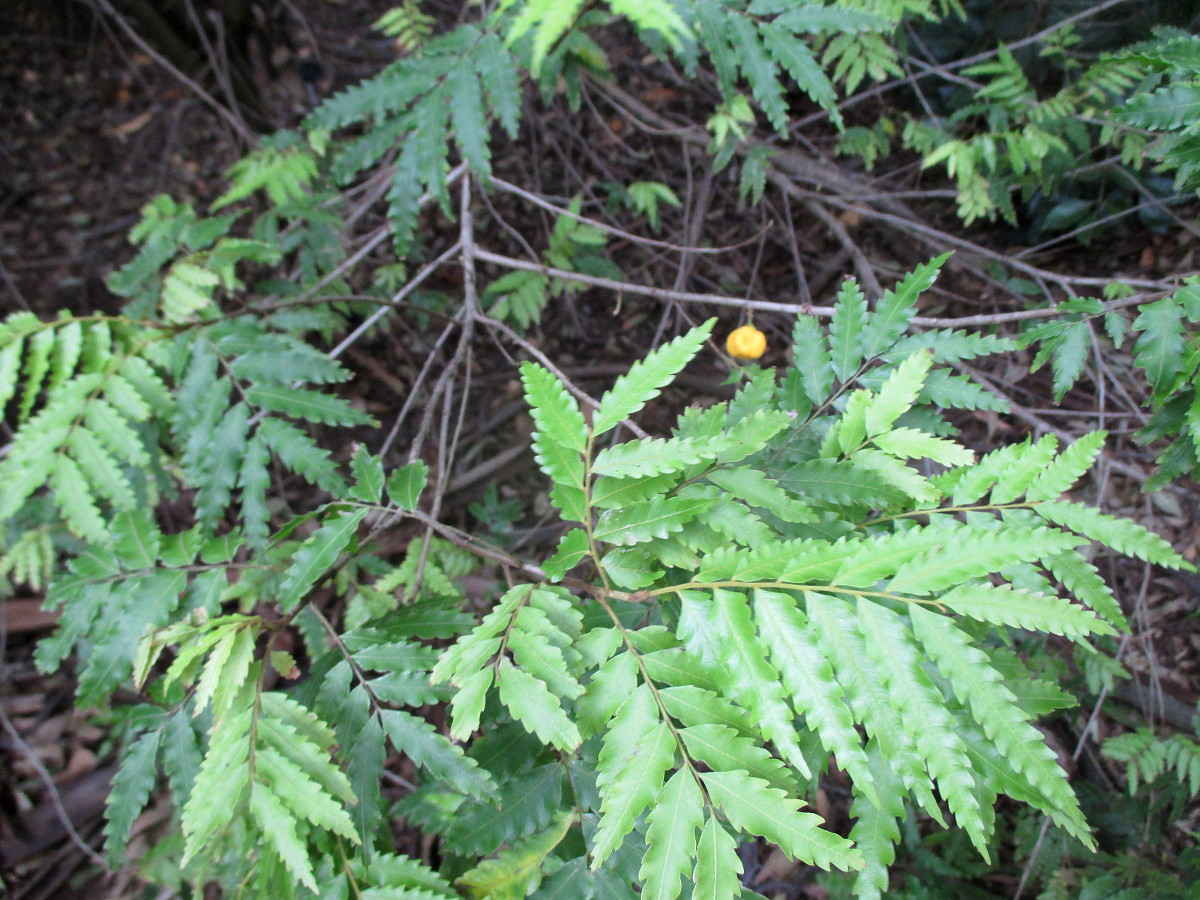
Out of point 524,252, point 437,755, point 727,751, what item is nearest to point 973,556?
point 727,751

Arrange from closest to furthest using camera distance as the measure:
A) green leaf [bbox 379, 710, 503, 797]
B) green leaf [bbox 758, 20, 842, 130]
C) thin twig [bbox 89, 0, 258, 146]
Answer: green leaf [bbox 379, 710, 503, 797], green leaf [bbox 758, 20, 842, 130], thin twig [bbox 89, 0, 258, 146]

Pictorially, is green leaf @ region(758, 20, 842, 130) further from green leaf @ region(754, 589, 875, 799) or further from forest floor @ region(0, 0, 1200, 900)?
green leaf @ region(754, 589, 875, 799)

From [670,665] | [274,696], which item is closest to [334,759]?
[274,696]

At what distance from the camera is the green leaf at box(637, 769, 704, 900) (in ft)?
2.94

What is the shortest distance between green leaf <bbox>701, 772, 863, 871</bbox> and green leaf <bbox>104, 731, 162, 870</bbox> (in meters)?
1.28

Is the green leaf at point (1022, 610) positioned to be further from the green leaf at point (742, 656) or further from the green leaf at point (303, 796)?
the green leaf at point (303, 796)

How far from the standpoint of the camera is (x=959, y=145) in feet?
8.34

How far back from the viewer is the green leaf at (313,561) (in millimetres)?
1333

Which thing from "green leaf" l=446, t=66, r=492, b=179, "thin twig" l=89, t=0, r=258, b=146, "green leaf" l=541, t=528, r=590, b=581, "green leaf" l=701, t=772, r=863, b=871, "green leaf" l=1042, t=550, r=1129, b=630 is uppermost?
"thin twig" l=89, t=0, r=258, b=146

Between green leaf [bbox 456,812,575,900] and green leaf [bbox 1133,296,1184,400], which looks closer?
green leaf [bbox 456,812,575,900]

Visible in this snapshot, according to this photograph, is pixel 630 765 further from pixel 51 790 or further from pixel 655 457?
pixel 51 790

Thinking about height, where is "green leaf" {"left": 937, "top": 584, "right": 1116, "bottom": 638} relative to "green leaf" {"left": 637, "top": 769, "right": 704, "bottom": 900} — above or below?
above

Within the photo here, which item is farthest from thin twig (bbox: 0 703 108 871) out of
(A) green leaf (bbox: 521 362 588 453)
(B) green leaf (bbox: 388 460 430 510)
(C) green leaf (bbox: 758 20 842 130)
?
(C) green leaf (bbox: 758 20 842 130)

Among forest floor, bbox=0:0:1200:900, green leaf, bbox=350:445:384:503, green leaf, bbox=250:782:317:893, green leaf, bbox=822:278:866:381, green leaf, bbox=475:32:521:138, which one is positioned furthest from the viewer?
forest floor, bbox=0:0:1200:900
